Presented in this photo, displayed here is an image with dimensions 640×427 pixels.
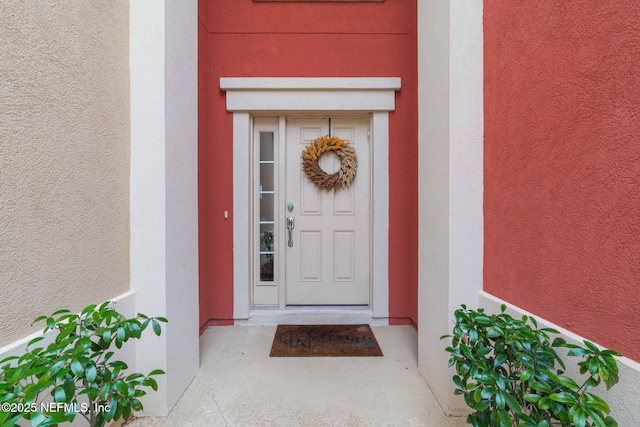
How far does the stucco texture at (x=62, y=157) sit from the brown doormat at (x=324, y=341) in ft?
4.36

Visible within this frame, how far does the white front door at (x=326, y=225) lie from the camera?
2.85m

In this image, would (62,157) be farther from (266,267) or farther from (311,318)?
(311,318)

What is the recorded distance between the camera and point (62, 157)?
3.98 feet

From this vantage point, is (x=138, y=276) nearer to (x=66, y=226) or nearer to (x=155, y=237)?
(x=155, y=237)

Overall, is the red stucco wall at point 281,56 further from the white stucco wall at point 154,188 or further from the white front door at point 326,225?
the white stucco wall at point 154,188

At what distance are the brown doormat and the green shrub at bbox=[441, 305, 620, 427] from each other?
1188mm

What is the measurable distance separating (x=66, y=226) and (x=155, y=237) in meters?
0.43

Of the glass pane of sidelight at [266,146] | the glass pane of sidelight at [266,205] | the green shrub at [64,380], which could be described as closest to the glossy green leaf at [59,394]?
the green shrub at [64,380]

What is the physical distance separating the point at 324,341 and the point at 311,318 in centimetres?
37

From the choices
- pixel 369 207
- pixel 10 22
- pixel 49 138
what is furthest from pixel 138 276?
pixel 369 207

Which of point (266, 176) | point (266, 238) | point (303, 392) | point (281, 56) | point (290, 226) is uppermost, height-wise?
point (281, 56)

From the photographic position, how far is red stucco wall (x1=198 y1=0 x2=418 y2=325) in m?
2.63

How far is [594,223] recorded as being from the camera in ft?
3.25

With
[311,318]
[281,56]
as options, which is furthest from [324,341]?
[281,56]
